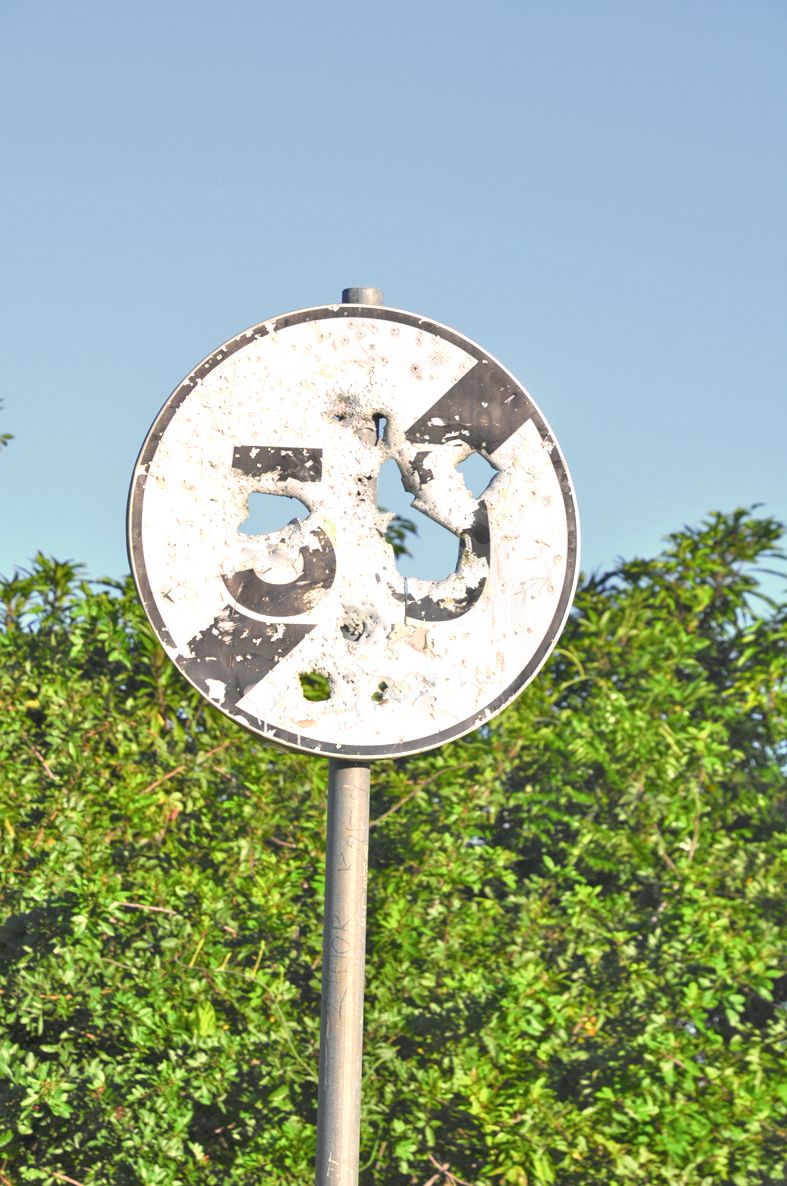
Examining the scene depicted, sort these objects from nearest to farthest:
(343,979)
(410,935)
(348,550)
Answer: (343,979) < (348,550) < (410,935)

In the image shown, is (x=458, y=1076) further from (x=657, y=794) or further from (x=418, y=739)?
(x=418, y=739)

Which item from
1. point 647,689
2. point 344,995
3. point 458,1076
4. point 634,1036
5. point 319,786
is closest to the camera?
point 344,995

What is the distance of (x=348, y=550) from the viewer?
230 cm

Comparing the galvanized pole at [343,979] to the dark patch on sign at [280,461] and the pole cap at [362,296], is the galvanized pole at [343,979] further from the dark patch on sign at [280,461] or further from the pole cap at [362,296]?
the pole cap at [362,296]

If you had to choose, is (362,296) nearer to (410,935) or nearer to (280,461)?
(280,461)

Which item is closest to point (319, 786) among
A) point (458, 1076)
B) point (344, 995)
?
point (458, 1076)

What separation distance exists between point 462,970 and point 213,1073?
0.89 metres

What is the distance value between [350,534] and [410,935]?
274 cm

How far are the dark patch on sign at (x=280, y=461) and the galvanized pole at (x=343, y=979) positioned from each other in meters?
0.48

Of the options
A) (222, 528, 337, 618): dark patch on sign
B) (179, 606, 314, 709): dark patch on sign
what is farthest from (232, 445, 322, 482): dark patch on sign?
(179, 606, 314, 709): dark patch on sign

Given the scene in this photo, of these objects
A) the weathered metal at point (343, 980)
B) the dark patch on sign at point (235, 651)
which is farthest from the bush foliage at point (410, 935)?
the dark patch on sign at point (235, 651)

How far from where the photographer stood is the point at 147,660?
5594 mm

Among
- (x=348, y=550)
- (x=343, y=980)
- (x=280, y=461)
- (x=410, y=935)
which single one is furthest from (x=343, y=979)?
(x=410, y=935)

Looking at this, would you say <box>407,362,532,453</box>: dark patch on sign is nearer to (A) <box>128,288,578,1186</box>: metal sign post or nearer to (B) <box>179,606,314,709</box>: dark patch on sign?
(A) <box>128,288,578,1186</box>: metal sign post
